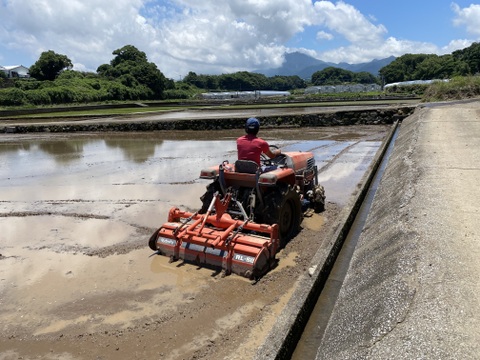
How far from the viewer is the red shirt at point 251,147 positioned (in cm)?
537

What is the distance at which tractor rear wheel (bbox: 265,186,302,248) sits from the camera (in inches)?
212

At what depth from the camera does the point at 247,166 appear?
5309 mm

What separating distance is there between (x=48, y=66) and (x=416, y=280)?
71.4 m

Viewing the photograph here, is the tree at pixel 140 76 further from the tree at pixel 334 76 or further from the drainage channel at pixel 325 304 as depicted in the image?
the tree at pixel 334 76

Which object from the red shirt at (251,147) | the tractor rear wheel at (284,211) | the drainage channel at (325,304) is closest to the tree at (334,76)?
the tractor rear wheel at (284,211)

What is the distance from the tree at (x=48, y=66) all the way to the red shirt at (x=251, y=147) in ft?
223

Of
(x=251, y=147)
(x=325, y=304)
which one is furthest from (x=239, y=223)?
(x=325, y=304)

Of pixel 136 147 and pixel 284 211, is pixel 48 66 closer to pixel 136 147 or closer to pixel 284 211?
pixel 136 147

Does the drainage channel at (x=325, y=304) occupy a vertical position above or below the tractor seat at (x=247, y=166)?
below

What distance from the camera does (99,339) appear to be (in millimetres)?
3627

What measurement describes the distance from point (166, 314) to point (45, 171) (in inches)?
412

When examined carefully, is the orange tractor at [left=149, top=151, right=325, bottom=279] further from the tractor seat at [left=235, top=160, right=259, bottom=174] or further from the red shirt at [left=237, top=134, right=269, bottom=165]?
the red shirt at [left=237, top=134, right=269, bottom=165]

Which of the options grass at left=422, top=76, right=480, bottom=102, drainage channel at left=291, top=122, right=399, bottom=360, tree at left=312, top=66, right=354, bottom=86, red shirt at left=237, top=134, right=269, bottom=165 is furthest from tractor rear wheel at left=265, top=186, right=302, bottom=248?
tree at left=312, top=66, right=354, bottom=86

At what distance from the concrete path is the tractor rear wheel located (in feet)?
3.63
